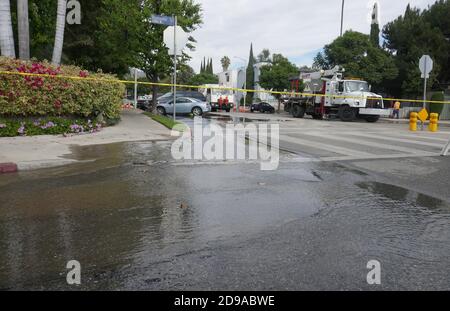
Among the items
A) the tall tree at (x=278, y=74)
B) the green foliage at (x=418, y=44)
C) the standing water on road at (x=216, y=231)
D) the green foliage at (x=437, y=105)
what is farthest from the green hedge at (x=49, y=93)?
the tall tree at (x=278, y=74)

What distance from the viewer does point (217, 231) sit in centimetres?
469

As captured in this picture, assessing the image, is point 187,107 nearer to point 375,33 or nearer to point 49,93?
point 49,93

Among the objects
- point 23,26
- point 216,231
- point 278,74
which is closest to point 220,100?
point 278,74

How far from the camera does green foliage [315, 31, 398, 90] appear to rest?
38.1 m

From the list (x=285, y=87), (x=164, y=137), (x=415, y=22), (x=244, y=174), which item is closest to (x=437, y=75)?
(x=415, y=22)

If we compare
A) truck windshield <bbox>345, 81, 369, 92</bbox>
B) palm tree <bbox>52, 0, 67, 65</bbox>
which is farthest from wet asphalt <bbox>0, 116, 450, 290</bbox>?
truck windshield <bbox>345, 81, 369, 92</bbox>

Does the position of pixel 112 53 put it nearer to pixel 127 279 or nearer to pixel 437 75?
pixel 127 279

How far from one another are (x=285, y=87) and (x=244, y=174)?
4961 centimetres

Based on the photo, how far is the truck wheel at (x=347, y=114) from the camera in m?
27.6

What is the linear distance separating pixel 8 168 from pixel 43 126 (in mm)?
4725

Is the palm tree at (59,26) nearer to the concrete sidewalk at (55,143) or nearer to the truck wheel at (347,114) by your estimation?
the concrete sidewalk at (55,143)

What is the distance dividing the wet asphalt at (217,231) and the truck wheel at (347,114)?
817 inches

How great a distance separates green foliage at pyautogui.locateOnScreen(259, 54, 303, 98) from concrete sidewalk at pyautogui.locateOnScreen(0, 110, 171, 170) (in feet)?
138

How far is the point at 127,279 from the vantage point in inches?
137
